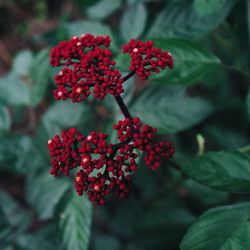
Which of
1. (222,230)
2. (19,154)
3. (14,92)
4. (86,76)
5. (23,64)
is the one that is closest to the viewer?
(222,230)

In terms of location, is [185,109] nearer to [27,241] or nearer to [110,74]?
[110,74]

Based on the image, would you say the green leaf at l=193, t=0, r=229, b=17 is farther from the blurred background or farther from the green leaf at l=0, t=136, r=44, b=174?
the green leaf at l=0, t=136, r=44, b=174

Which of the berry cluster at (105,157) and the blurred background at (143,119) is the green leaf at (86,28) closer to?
the blurred background at (143,119)

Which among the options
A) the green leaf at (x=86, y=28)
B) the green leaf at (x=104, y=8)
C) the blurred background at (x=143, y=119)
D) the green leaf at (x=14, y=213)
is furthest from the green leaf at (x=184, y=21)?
the green leaf at (x=14, y=213)

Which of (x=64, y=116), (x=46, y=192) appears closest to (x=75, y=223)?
(x=46, y=192)

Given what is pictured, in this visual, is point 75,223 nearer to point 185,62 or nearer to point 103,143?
point 103,143

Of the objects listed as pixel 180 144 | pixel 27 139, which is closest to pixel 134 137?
pixel 27 139
